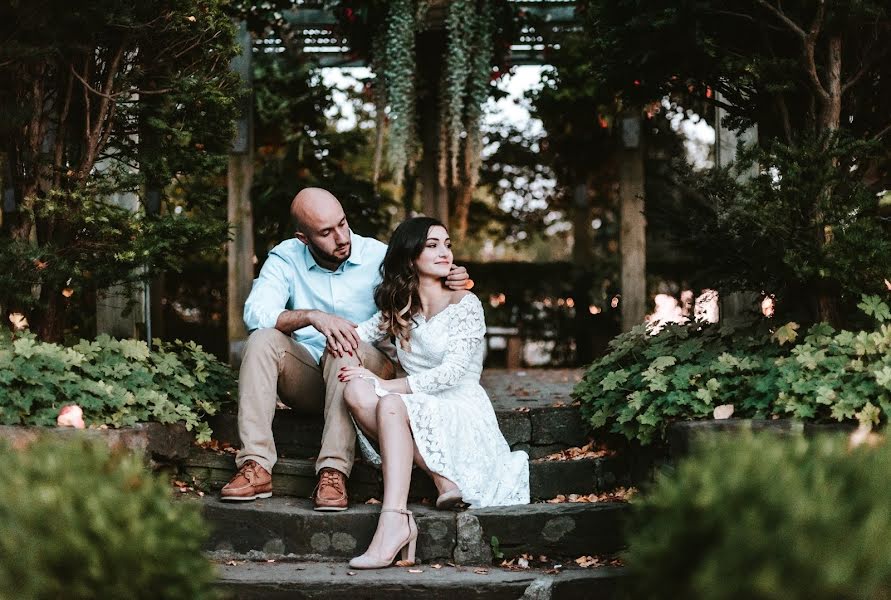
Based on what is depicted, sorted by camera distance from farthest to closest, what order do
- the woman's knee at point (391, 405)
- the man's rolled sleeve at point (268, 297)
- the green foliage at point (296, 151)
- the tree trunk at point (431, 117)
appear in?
the green foliage at point (296, 151), the tree trunk at point (431, 117), the man's rolled sleeve at point (268, 297), the woman's knee at point (391, 405)

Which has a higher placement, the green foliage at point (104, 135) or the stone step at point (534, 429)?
the green foliage at point (104, 135)

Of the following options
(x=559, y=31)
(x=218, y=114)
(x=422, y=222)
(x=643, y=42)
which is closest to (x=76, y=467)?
(x=422, y=222)

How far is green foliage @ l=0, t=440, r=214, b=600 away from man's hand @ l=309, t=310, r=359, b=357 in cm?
165

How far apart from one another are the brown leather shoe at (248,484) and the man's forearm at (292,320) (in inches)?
23.6

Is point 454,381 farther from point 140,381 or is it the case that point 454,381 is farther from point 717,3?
point 717,3

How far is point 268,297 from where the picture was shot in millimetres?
4137

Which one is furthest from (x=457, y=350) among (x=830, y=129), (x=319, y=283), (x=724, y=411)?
(x=830, y=129)

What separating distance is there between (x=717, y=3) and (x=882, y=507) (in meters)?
2.71

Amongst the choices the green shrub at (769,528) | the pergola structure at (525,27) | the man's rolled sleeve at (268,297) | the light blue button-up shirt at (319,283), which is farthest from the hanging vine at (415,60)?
the green shrub at (769,528)

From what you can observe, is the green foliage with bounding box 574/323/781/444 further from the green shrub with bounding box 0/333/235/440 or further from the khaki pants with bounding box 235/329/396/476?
the green shrub with bounding box 0/333/235/440

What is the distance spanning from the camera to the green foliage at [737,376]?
319 cm

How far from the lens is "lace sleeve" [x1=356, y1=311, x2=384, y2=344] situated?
4.05m

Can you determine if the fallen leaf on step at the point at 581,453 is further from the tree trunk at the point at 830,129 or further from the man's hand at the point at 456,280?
the tree trunk at the point at 830,129

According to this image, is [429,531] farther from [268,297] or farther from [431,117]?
[431,117]
